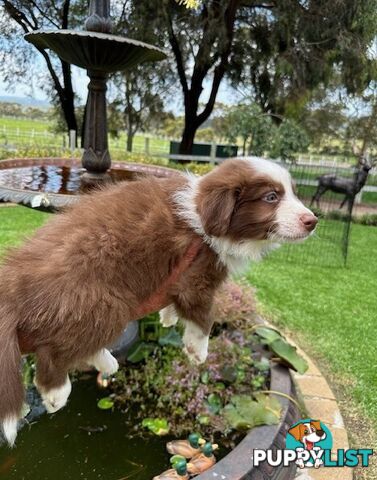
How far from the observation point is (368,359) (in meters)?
5.17

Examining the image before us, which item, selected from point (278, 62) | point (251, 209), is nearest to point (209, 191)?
point (251, 209)

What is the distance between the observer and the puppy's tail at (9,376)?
5.78 feet

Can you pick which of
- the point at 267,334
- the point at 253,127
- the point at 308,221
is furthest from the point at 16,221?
the point at 253,127

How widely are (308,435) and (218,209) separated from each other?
5.95 ft

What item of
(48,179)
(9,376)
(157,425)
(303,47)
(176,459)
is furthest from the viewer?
(303,47)

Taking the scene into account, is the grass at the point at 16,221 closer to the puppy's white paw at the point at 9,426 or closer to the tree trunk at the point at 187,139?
the puppy's white paw at the point at 9,426

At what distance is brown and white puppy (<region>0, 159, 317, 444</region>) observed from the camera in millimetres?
1831

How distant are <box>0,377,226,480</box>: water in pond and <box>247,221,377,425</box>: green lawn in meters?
2.10

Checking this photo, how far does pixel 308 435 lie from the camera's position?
3.05 metres

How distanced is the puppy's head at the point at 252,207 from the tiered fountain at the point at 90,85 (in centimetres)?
125

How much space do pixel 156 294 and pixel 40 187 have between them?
80.7 inches

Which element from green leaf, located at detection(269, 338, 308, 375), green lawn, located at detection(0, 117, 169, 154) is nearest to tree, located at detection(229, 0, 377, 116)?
green lawn, located at detection(0, 117, 169, 154)

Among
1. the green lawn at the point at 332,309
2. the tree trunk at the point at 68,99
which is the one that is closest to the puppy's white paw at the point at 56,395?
the green lawn at the point at 332,309

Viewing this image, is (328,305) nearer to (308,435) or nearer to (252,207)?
(308,435)
